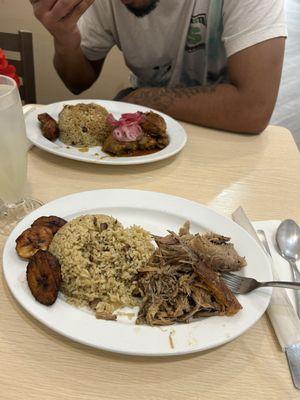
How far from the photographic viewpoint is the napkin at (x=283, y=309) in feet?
2.36

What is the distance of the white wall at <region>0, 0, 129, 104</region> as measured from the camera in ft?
8.66

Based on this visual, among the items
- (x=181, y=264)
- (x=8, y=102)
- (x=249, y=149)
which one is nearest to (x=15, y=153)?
(x=8, y=102)

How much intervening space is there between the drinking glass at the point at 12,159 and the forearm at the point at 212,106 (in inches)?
25.9

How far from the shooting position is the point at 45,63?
9.31ft

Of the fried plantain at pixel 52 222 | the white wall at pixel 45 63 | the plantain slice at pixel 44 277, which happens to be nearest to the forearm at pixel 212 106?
the fried plantain at pixel 52 222

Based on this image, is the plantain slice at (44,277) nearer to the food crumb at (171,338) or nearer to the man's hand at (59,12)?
the food crumb at (171,338)

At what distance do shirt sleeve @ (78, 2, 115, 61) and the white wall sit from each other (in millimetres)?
800

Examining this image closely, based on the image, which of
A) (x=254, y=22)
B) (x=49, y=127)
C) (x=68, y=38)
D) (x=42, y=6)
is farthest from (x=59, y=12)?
(x=254, y=22)

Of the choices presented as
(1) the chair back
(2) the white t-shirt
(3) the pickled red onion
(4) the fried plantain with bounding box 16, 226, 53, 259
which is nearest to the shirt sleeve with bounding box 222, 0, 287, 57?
(2) the white t-shirt

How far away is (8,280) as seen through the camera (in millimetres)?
750

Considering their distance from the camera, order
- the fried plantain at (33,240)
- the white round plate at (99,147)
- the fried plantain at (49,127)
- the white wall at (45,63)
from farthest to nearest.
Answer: the white wall at (45,63)
the fried plantain at (49,127)
the white round plate at (99,147)
the fried plantain at (33,240)

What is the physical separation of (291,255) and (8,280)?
0.58 meters

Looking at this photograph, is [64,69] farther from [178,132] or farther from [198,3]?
[178,132]

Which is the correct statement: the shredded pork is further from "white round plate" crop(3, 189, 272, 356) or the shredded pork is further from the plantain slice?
the plantain slice
